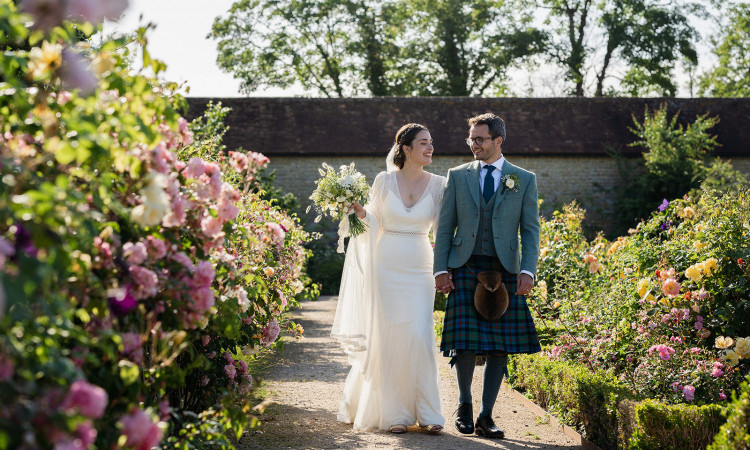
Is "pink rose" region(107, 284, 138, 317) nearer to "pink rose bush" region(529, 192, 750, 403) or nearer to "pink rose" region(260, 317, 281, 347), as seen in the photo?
"pink rose" region(260, 317, 281, 347)

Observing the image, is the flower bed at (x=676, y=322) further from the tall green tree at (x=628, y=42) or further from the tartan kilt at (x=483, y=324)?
the tall green tree at (x=628, y=42)

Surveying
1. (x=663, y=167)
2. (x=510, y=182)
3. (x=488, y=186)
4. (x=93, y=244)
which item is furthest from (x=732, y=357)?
(x=663, y=167)

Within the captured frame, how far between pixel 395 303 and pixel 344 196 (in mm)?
810

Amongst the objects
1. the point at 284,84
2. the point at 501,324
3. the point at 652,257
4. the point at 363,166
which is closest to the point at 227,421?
the point at 501,324

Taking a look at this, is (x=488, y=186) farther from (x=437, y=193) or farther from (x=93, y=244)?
(x=93, y=244)

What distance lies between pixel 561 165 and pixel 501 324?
1884cm

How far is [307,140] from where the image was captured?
23359mm

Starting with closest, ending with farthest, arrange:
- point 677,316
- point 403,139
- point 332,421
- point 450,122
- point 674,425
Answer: point 674,425, point 677,316, point 332,421, point 403,139, point 450,122

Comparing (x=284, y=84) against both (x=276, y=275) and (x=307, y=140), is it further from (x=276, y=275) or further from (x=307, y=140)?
(x=276, y=275)

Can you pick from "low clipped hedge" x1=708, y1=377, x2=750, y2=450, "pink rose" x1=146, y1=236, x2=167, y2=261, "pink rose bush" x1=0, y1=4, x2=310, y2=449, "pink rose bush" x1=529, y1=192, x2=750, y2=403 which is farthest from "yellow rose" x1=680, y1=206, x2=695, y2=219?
"pink rose" x1=146, y1=236, x2=167, y2=261

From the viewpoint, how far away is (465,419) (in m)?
5.39

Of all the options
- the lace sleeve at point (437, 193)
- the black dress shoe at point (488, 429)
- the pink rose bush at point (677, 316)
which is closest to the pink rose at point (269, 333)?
the lace sleeve at point (437, 193)

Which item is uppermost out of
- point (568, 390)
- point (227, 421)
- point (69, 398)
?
point (69, 398)

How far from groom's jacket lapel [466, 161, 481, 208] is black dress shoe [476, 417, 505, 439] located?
4.50 ft
